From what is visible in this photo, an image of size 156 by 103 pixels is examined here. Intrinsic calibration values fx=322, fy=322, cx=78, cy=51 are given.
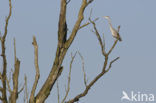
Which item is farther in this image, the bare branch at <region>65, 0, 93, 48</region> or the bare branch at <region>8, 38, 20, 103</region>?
the bare branch at <region>65, 0, 93, 48</region>

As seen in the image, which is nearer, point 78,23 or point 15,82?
point 15,82

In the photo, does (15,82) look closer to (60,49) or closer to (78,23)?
(60,49)

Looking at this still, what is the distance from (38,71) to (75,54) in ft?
1.38

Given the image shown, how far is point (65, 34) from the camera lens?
3.05 metres

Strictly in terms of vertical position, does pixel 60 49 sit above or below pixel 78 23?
below

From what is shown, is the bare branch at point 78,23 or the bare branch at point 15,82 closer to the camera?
the bare branch at point 15,82

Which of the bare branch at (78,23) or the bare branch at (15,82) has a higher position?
the bare branch at (78,23)

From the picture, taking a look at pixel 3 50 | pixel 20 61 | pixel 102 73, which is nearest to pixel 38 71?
pixel 20 61

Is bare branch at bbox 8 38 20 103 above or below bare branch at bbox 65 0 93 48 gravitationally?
below

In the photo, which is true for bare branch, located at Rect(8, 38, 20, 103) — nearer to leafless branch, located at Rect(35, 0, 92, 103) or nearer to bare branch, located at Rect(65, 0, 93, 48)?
leafless branch, located at Rect(35, 0, 92, 103)

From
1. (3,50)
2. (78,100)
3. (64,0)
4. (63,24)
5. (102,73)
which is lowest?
(78,100)

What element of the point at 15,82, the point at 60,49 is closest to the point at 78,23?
the point at 60,49

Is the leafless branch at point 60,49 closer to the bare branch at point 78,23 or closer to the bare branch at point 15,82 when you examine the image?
the bare branch at point 78,23

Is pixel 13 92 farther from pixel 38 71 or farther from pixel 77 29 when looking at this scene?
pixel 77 29
